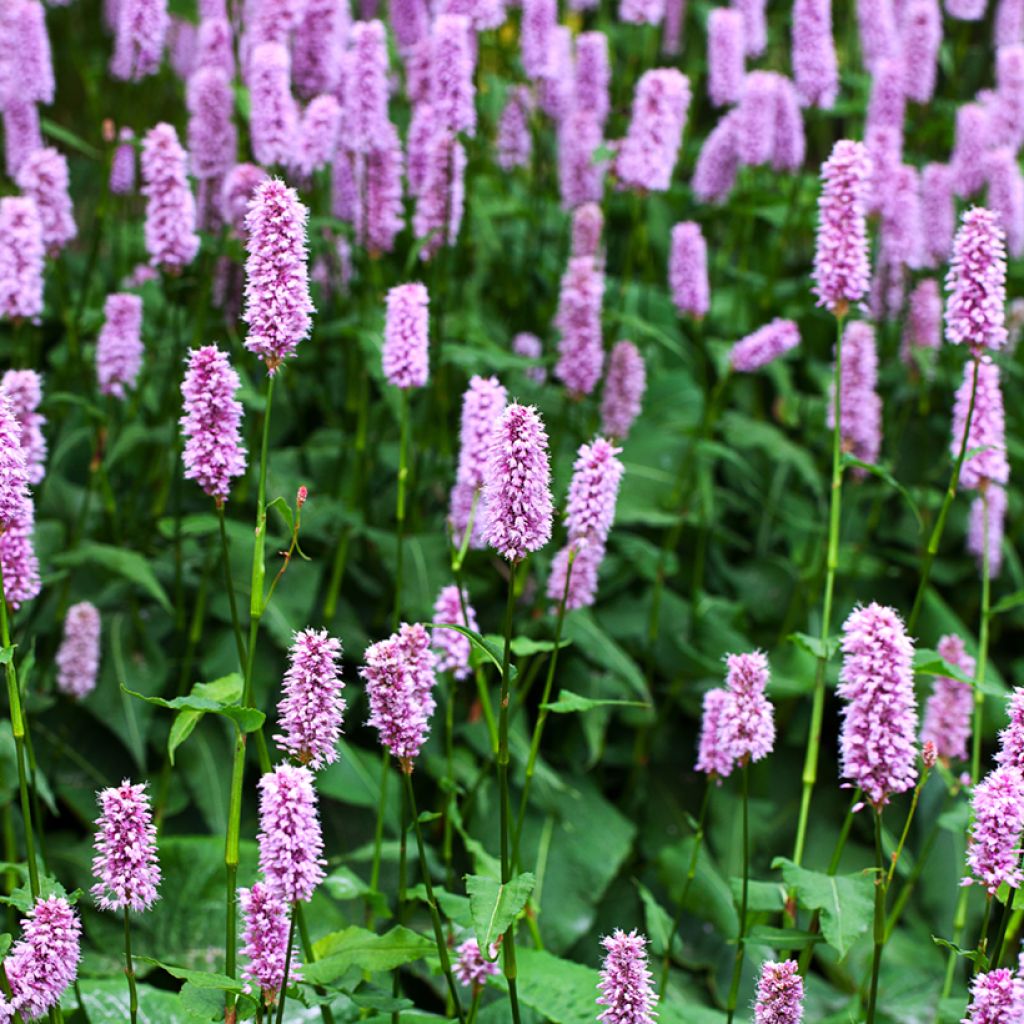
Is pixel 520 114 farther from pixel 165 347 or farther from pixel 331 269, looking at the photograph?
pixel 165 347

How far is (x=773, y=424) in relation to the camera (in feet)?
19.1

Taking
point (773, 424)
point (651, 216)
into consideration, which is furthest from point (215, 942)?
point (651, 216)

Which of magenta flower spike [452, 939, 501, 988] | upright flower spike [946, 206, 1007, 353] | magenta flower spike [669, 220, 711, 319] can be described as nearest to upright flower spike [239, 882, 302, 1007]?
magenta flower spike [452, 939, 501, 988]

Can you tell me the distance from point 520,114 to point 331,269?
4.01 feet

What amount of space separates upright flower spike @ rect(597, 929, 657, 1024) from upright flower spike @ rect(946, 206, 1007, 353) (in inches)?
53.4

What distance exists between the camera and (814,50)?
5500 mm

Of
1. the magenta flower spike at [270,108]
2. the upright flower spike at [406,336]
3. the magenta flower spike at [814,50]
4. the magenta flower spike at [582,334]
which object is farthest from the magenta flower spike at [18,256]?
the magenta flower spike at [814,50]

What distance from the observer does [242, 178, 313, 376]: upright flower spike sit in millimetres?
2293

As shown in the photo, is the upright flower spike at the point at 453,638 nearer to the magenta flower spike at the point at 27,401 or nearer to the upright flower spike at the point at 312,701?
the upright flower spike at the point at 312,701

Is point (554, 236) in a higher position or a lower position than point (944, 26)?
lower

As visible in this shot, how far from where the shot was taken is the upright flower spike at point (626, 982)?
2133 millimetres

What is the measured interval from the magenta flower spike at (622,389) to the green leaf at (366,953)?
2.18m

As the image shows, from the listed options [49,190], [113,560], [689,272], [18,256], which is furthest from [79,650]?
[689,272]

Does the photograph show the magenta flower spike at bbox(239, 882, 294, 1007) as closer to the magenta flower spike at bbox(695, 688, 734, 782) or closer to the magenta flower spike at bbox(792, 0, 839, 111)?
the magenta flower spike at bbox(695, 688, 734, 782)
